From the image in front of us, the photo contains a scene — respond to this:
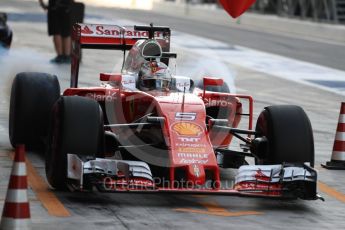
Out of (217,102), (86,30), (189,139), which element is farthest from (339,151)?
(86,30)

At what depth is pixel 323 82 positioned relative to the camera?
23.3 metres

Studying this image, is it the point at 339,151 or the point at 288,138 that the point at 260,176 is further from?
the point at 339,151

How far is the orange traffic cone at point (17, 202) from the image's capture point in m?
7.45

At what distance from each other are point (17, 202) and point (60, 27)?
16749mm

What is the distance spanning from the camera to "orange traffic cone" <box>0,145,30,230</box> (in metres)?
7.45

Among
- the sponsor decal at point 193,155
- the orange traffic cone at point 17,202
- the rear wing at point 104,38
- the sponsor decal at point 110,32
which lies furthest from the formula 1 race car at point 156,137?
the orange traffic cone at point 17,202

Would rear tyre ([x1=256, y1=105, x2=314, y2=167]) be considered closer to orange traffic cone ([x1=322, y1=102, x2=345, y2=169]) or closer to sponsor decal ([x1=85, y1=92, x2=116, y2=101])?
sponsor decal ([x1=85, y1=92, x2=116, y2=101])

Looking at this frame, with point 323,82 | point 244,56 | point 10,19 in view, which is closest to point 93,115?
point 323,82

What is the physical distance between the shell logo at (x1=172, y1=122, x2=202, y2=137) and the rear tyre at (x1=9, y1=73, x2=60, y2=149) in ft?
7.53

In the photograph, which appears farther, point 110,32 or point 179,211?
point 110,32

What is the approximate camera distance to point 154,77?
10.9m

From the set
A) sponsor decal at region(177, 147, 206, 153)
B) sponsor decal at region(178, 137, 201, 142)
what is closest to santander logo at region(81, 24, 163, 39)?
sponsor decal at region(178, 137, 201, 142)

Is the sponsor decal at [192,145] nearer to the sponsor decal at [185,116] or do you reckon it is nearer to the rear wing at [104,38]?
the sponsor decal at [185,116]

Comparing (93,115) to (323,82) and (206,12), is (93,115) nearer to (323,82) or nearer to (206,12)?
(323,82)
